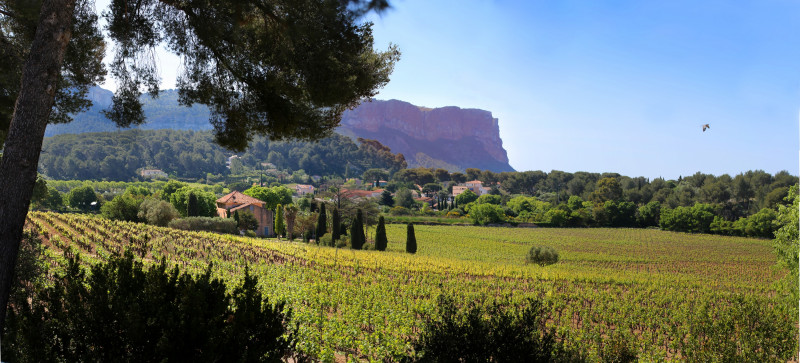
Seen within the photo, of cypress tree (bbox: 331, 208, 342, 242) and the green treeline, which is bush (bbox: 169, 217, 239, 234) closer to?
cypress tree (bbox: 331, 208, 342, 242)

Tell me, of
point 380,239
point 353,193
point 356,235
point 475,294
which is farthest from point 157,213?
point 475,294

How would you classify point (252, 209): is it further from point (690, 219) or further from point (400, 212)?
point (690, 219)

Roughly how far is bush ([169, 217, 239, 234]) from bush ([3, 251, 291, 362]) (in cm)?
3340

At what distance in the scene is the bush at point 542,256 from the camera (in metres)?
27.5

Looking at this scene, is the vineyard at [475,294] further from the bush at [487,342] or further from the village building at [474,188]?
the village building at [474,188]

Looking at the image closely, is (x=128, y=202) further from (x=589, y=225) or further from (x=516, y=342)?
(x=589, y=225)

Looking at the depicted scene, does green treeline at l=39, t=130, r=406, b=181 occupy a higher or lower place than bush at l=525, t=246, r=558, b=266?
higher

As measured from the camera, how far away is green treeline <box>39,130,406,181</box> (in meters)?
93.5

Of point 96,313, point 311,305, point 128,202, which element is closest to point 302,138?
point 96,313

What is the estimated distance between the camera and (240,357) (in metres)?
3.36

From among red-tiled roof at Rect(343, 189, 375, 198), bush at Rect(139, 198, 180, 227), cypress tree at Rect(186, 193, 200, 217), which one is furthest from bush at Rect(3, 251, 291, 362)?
cypress tree at Rect(186, 193, 200, 217)

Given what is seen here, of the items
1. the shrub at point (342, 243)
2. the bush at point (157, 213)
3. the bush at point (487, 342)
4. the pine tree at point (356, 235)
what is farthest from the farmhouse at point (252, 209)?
the bush at point (487, 342)

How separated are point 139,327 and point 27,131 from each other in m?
2.46

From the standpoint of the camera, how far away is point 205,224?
35219 millimetres
